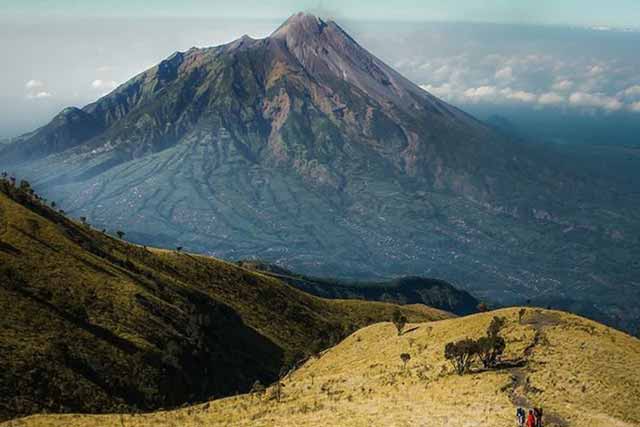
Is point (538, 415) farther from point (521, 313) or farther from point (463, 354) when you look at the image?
point (521, 313)

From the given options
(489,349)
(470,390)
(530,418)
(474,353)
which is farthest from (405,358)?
(530,418)

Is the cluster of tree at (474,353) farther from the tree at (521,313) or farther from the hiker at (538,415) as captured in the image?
the hiker at (538,415)

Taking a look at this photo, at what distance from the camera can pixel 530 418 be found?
45.4 metres

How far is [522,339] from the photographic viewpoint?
7412 cm

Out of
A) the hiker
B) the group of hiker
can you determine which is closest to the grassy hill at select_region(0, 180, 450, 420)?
the group of hiker

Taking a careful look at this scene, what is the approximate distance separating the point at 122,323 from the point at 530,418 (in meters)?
78.4

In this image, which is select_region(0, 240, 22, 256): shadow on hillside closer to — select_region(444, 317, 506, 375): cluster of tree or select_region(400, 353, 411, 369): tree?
select_region(400, 353, 411, 369): tree

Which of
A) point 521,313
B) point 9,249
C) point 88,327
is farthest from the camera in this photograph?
point 9,249

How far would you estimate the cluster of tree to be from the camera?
2611 inches

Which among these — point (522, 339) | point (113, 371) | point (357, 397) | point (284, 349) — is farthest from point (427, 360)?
point (284, 349)

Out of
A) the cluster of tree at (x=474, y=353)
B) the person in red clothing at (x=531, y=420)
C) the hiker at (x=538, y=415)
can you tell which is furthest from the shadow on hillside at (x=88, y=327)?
the person in red clothing at (x=531, y=420)

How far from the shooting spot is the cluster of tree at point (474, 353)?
218 ft

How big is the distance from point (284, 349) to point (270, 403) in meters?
79.4

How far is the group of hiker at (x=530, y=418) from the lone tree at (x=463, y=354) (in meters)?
17.9
